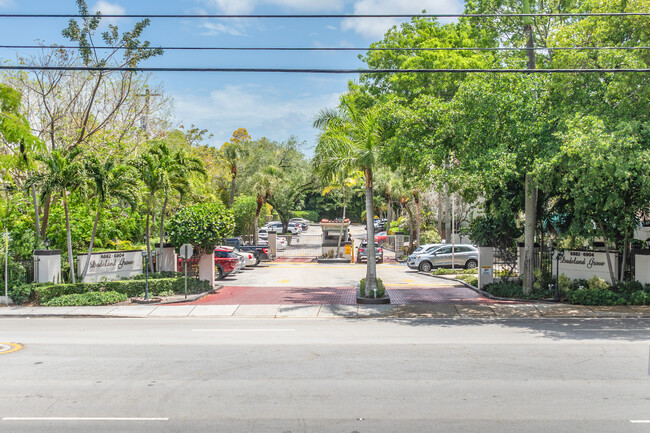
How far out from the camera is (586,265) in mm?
20031

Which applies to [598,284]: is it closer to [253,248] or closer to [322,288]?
[322,288]

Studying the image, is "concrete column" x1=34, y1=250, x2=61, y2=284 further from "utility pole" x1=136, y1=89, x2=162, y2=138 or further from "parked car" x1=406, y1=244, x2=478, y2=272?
"parked car" x1=406, y1=244, x2=478, y2=272

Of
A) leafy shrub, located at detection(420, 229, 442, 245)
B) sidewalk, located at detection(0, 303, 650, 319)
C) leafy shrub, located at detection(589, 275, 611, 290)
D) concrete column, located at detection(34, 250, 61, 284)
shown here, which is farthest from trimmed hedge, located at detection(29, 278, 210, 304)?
leafy shrub, located at detection(420, 229, 442, 245)

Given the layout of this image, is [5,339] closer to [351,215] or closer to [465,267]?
[465,267]

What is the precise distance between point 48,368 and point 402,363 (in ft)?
22.5

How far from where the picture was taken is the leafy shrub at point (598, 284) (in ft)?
61.9

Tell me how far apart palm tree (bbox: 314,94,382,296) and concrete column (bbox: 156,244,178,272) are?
8757 mm

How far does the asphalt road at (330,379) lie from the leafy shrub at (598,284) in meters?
4.43

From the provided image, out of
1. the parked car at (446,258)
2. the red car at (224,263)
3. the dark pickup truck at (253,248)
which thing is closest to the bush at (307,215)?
the dark pickup truck at (253,248)

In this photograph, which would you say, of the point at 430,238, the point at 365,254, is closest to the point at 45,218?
the point at 365,254

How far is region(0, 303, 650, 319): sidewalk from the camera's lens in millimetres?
16891

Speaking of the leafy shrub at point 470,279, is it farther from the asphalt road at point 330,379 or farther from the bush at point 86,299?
the bush at point 86,299

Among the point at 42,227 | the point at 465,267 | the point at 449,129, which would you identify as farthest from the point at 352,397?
the point at 465,267

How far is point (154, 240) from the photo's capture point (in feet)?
94.8
